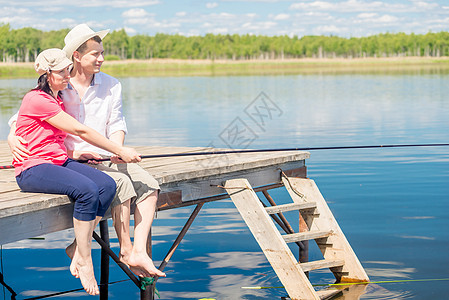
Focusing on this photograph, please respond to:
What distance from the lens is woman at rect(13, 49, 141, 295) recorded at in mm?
3865

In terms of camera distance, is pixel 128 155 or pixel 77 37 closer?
pixel 128 155

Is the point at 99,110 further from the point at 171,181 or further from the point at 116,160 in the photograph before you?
the point at 171,181

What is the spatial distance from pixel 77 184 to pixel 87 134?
0.34m

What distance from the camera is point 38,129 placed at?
13.0 ft

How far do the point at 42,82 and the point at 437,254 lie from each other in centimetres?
461

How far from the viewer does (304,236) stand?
213 inches

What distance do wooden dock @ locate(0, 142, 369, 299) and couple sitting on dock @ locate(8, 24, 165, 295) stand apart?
17 cm

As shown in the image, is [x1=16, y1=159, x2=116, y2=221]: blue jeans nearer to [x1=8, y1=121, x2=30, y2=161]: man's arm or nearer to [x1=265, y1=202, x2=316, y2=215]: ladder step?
[x1=8, y1=121, x2=30, y2=161]: man's arm

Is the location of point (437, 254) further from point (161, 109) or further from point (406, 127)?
point (161, 109)

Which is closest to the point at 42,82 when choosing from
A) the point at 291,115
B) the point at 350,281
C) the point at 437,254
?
the point at 350,281

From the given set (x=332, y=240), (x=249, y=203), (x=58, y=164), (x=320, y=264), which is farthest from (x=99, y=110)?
(x=332, y=240)

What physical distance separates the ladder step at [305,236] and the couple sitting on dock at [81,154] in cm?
130

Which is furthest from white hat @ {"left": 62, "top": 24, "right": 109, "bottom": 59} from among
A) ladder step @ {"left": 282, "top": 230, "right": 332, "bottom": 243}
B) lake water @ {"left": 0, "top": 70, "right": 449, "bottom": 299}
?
lake water @ {"left": 0, "top": 70, "right": 449, "bottom": 299}

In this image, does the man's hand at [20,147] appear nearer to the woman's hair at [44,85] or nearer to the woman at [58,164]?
the woman at [58,164]
